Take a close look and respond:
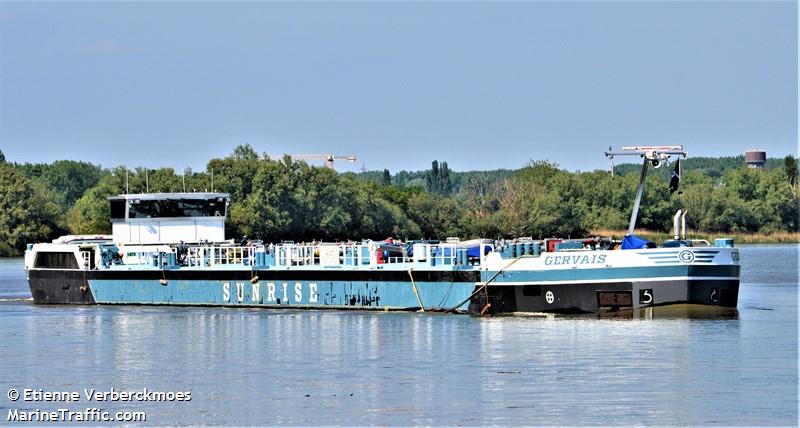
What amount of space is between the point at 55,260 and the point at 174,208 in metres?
6.39

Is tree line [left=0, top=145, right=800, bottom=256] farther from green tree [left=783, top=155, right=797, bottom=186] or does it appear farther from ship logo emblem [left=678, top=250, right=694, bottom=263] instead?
ship logo emblem [left=678, top=250, right=694, bottom=263]

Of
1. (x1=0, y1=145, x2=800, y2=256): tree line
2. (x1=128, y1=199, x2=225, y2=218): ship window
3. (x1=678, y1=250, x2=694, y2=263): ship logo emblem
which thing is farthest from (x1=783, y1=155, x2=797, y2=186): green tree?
(x1=678, y1=250, x2=694, y2=263): ship logo emblem

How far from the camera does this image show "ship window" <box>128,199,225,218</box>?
239 feet

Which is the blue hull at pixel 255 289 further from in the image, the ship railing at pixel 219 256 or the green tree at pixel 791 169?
the green tree at pixel 791 169

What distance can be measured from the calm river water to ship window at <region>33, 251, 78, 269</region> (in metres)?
8.54

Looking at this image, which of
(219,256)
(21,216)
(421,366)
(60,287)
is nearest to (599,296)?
(421,366)

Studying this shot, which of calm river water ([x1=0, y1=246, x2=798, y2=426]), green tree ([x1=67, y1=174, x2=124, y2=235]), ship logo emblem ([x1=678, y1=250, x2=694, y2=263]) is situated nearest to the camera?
calm river water ([x1=0, y1=246, x2=798, y2=426])

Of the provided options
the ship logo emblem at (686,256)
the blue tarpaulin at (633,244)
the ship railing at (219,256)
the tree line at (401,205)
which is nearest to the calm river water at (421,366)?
the ship logo emblem at (686,256)

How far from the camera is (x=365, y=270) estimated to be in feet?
202

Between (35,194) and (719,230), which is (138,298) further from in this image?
(719,230)

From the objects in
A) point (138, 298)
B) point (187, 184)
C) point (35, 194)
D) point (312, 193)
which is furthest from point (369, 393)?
point (35, 194)

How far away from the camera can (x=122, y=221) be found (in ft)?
239

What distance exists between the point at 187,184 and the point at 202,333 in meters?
77.7

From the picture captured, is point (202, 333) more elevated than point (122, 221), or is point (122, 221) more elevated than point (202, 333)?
point (122, 221)
